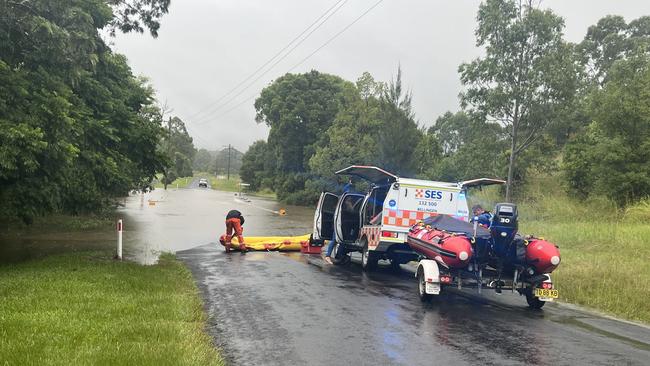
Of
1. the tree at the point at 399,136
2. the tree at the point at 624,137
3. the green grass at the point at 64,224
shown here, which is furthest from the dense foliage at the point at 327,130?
the green grass at the point at 64,224

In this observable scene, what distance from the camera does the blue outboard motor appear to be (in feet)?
28.0

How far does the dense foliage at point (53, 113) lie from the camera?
10.5 metres

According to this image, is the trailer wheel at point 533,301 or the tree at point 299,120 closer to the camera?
the trailer wheel at point 533,301

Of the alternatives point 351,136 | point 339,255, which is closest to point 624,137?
point 339,255

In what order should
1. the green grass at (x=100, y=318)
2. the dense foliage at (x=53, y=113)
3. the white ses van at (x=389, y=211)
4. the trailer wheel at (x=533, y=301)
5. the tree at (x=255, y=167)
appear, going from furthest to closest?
the tree at (x=255, y=167)
the white ses van at (x=389, y=211)
the dense foliage at (x=53, y=113)
the trailer wheel at (x=533, y=301)
the green grass at (x=100, y=318)

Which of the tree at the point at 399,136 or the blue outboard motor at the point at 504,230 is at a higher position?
the tree at the point at 399,136

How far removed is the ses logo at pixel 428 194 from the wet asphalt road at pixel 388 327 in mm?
2041

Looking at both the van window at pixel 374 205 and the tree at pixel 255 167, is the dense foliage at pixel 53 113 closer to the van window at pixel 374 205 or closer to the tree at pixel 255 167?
the van window at pixel 374 205

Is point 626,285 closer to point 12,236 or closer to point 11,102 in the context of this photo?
point 11,102

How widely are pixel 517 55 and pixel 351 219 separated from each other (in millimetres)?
14894

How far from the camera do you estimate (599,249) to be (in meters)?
14.5

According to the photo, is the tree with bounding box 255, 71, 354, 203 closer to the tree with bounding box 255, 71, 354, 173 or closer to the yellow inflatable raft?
the tree with bounding box 255, 71, 354, 173

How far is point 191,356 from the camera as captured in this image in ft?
18.0

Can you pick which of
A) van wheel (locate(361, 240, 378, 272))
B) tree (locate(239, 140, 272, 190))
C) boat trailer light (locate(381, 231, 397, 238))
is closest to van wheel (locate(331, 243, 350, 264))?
van wheel (locate(361, 240, 378, 272))
